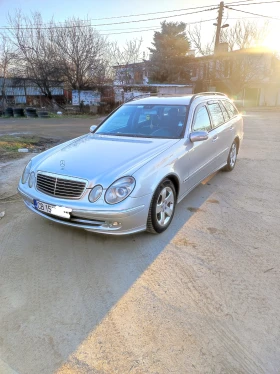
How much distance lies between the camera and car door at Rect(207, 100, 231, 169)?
4.73 m

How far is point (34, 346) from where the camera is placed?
6.35 ft

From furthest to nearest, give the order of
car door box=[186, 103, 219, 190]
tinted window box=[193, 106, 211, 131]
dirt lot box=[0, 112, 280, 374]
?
tinted window box=[193, 106, 211, 131]
car door box=[186, 103, 219, 190]
dirt lot box=[0, 112, 280, 374]

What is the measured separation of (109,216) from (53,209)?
661 mm

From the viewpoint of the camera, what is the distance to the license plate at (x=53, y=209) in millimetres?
2859

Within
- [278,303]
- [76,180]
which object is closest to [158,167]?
[76,180]

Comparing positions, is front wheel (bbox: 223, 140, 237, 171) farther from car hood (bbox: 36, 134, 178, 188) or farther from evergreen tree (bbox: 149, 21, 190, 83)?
evergreen tree (bbox: 149, 21, 190, 83)

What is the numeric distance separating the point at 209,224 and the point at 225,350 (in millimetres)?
1885

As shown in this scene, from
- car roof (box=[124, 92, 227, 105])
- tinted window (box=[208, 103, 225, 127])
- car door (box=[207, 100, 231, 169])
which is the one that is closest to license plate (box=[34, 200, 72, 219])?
car roof (box=[124, 92, 227, 105])

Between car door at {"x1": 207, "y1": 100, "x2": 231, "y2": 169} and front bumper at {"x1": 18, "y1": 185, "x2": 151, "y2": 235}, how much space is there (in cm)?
234

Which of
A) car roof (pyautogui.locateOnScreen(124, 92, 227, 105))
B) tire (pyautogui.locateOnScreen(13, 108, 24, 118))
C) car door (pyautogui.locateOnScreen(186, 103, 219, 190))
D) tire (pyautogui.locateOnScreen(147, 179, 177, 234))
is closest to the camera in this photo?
tire (pyautogui.locateOnScreen(147, 179, 177, 234))

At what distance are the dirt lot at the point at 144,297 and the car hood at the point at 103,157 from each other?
2.69 ft

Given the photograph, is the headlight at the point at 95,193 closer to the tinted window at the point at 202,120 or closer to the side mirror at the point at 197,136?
the side mirror at the point at 197,136

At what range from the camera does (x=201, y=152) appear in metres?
4.11

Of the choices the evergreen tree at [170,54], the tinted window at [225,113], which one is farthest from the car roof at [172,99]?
the evergreen tree at [170,54]
